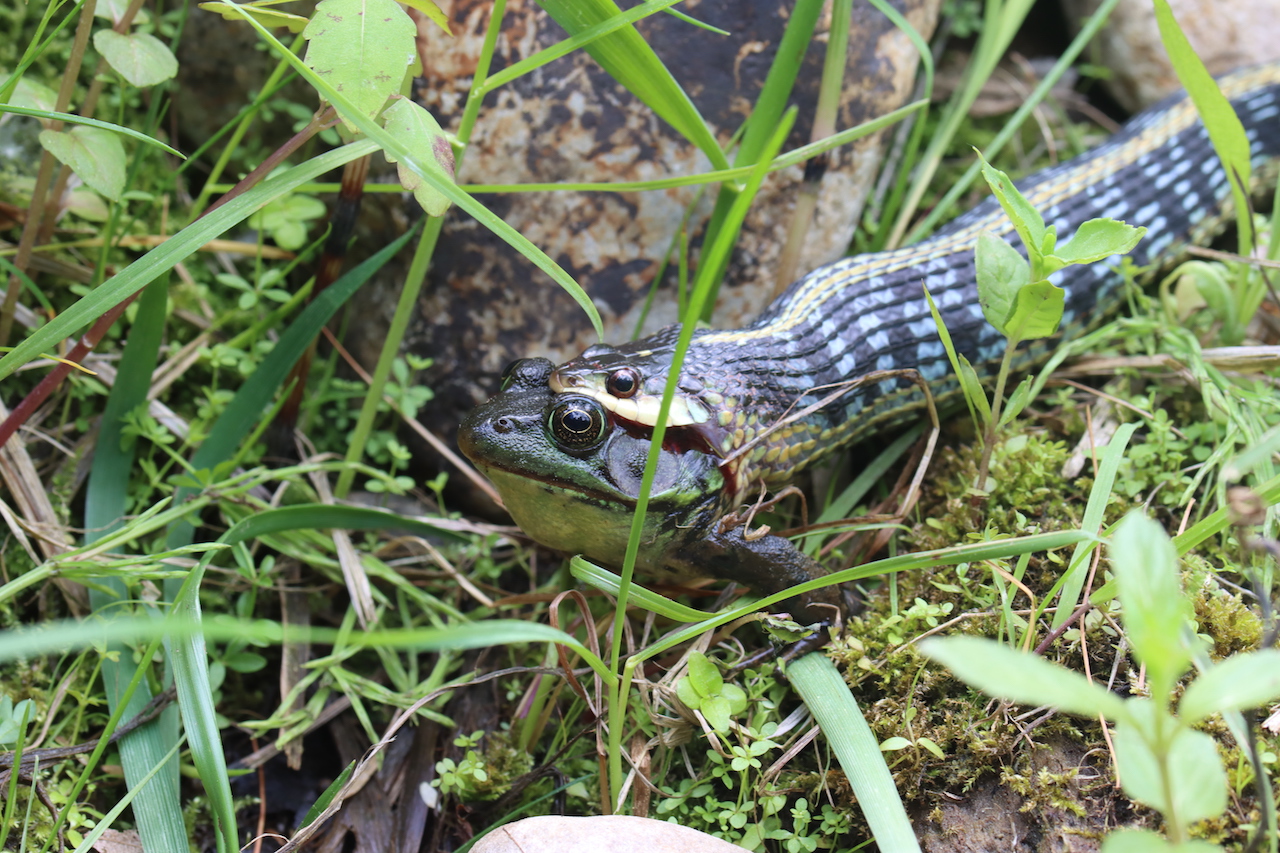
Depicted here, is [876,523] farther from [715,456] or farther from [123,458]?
[123,458]

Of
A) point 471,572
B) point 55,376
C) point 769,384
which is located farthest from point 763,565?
point 55,376

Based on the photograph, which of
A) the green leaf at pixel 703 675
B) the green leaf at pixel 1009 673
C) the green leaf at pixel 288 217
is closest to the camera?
the green leaf at pixel 1009 673

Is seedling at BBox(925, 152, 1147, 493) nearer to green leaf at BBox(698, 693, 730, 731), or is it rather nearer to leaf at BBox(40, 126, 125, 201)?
green leaf at BBox(698, 693, 730, 731)

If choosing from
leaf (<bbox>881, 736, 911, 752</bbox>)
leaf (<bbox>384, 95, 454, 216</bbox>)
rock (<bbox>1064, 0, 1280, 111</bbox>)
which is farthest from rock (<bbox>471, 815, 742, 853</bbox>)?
rock (<bbox>1064, 0, 1280, 111</bbox>)

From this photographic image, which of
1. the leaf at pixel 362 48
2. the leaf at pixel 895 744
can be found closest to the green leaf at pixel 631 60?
the leaf at pixel 362 48

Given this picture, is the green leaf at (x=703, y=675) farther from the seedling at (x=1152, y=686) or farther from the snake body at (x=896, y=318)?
the seedling at (x=1152, y=686)

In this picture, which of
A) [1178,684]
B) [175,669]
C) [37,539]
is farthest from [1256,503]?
[37,539]
